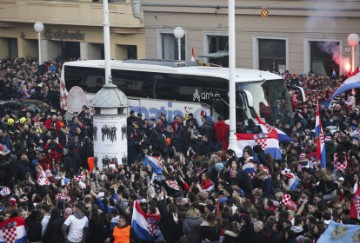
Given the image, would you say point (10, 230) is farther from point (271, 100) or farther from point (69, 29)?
point (69, 29)

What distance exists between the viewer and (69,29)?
174 feet

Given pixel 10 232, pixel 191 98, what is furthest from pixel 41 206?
pixel 191 98

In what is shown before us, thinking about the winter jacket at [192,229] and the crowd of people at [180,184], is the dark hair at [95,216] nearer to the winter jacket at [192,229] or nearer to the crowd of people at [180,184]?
the crowd of people at [180,184]

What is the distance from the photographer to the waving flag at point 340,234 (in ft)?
55.0

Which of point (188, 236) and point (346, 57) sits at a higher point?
point (346, 57)

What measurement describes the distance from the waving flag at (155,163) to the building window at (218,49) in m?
21.0

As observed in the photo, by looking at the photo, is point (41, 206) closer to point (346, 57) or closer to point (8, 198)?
point (8, 198)

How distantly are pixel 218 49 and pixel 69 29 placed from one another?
Result: 348 inches

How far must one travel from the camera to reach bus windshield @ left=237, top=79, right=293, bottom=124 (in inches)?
1303

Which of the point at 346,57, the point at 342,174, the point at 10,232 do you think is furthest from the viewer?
the point at 346,57

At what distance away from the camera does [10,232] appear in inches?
771

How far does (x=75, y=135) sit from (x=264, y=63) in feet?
56.2

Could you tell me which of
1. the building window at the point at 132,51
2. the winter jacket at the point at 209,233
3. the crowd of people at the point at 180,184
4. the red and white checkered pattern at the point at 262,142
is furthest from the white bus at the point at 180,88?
the winter jacket at the point at 209,233

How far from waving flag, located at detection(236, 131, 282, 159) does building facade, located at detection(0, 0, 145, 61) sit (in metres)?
22.6
